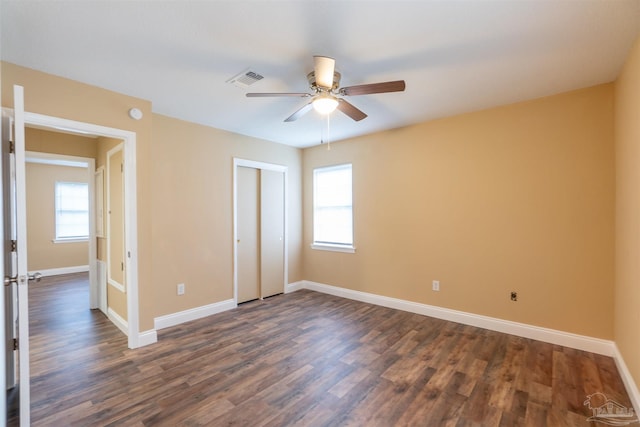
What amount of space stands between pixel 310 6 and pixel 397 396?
2769 millimetres

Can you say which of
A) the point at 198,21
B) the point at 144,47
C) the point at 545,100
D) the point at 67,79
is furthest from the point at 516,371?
the point at 67,79

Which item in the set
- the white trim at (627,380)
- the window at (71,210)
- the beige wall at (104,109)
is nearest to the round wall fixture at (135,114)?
the beige wall at (104,109)

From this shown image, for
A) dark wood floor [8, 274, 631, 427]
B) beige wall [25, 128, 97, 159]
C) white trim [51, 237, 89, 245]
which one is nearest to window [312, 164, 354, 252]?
dark wood floor [8, 274, 631, 427]

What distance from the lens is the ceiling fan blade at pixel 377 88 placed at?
204 cm

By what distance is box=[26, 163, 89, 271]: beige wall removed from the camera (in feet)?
20.3

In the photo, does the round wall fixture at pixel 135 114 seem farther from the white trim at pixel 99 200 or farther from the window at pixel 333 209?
the window at pixel 333 209

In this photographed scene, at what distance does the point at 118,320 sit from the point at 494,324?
4547 mm

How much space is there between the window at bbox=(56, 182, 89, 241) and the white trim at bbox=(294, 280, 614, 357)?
6.63 m

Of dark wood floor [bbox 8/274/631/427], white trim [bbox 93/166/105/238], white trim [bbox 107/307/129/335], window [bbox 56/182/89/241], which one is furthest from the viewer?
window [bbox 56/182/89/241]

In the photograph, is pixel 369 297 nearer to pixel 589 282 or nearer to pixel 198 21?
pixel 589 282

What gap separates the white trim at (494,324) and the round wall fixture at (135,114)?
12.1ft

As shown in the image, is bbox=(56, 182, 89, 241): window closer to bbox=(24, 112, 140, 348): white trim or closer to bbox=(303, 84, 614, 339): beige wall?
bbox=(24, 112, 140, 348): white trim

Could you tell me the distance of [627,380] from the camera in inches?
87.1

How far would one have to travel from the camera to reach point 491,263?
334 centimetres
